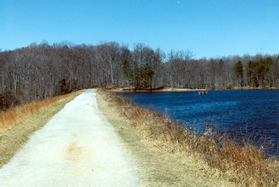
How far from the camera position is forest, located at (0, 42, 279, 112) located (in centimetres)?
8050

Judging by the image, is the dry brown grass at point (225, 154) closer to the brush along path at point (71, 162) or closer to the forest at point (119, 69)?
the brush along path at point (71, 162)

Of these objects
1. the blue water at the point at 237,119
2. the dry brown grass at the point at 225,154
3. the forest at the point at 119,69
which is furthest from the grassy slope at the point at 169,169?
the forest at the point at 119,69

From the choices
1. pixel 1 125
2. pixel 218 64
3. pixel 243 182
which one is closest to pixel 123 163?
pixel 243 182

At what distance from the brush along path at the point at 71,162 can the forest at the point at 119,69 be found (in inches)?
2646

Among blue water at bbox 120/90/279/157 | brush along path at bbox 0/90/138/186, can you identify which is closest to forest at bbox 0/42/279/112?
blue water at bbox 120/90/279/157

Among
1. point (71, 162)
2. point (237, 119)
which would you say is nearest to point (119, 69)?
point (237, 119)

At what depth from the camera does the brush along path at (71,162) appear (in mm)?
5191

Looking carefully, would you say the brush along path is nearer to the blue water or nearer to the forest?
the blue water

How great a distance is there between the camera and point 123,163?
20.7 ft

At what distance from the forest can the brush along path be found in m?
67.2

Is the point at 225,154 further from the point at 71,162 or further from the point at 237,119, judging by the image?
the point at 237,119

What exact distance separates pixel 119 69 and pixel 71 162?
8966 centimetres

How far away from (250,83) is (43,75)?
3005 inches

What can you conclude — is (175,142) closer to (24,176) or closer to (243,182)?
(243,182)
